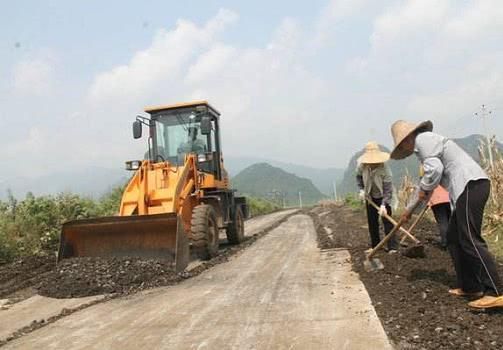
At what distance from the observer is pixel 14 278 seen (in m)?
8.58

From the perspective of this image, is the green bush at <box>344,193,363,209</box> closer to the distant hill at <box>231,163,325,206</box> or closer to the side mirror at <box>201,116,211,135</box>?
the side mirror at <box>201,116,211,135</box>

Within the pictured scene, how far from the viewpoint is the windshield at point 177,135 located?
10695 mm

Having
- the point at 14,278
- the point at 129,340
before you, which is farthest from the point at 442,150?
the point at 14,278

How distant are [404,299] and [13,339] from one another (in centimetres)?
369

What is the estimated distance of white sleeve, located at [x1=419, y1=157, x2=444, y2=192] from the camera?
501cm

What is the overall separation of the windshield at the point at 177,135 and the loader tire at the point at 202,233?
1.61 m

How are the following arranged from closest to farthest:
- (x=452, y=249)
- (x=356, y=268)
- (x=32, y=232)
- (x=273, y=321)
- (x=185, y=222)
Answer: (x=273, y=321) → (x=452, y=249) → (x=356, y=268) → (x=185, y=222) → (x=32, y=232)

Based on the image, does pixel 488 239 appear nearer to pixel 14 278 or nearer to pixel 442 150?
pixel 442 150

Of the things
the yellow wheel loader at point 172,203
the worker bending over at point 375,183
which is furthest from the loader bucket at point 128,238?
the worker bending over at point 375,183

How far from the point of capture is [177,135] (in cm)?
1080

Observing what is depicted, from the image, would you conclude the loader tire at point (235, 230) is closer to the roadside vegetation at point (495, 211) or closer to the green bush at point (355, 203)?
the roadside vegetation at point (495, 211)

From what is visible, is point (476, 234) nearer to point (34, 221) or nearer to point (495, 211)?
point (495, 211)

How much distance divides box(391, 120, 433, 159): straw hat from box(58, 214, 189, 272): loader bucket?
3.52 m

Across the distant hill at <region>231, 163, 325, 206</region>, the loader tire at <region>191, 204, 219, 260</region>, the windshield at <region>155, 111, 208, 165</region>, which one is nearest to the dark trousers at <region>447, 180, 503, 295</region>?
the loader tire at <region>191, 204, 219, 260</region>
